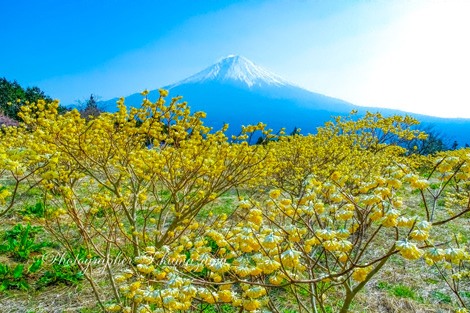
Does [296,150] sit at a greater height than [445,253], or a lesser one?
lesser

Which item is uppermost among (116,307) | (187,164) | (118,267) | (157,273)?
(187,164)

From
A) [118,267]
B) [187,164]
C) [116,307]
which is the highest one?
[187,164]

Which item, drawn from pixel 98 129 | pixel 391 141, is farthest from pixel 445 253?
pixel 391 141

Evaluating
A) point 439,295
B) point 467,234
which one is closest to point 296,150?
point 467,234

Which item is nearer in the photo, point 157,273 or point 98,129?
point 157,273

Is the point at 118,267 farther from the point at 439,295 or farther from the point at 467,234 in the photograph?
the point at 467,234

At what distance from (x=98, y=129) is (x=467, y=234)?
8459 millimetres

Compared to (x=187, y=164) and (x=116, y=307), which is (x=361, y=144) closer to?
(x=187, y=164)

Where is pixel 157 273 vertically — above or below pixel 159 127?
below

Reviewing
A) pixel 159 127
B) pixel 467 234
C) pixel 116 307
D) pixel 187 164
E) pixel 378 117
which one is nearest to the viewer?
pixel 116 307

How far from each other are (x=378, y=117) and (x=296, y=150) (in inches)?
113

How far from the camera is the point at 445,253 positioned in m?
1.80

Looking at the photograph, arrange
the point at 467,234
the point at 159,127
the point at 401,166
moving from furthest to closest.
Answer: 1. the point at 467,234
2. the point at 159,127
3. the point at 401,166

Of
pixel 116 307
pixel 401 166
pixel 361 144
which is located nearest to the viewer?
pixel 401 166
